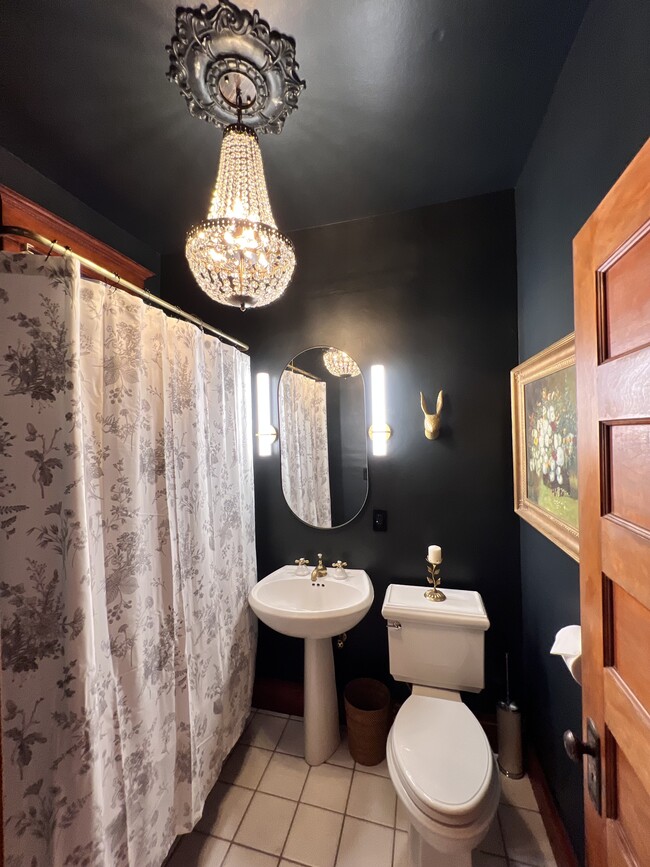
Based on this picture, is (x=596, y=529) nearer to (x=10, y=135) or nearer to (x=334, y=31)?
(x=334, y=31)

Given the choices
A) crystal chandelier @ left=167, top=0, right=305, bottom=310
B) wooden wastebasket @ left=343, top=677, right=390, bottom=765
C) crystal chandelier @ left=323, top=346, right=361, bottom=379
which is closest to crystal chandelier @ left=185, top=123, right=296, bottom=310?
crystal chandelier @ left=167, top=0, right=305, bottom=310

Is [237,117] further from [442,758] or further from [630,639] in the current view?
[442,758]

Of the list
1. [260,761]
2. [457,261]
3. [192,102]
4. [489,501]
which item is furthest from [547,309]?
[260,761]

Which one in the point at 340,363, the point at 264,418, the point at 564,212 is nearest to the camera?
the point at 564,212

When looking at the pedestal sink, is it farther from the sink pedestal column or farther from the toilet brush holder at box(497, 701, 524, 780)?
the toilet brush holder at box(497, 701, 524, 780)

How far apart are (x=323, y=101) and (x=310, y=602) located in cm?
204

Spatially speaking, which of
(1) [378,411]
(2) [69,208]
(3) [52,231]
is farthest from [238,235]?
(2) [69,208]

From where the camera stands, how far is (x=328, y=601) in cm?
158

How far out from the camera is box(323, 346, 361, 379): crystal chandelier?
1717mm

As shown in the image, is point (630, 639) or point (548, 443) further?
point (548, 443)

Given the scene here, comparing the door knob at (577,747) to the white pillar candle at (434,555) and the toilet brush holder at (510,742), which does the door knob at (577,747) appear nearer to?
the white pillar candle at (434,555)

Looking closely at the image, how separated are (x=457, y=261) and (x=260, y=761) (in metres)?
Result: 2.57

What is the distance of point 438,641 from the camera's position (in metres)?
1.38

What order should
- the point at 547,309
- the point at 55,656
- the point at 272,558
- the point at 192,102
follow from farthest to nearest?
the point at 272,558 → the point at 547,309 → the point at 192,102 → the point at 55,656
